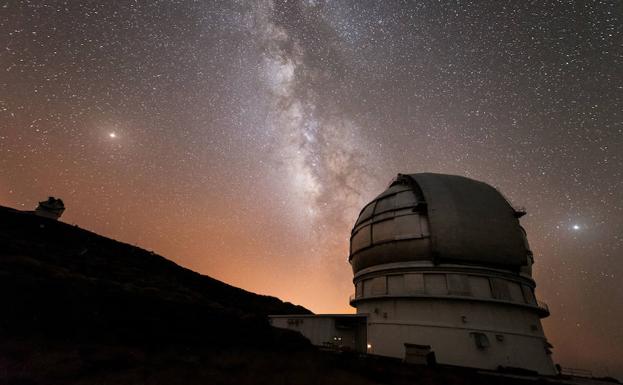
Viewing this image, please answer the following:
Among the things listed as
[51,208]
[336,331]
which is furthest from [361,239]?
[51,208]

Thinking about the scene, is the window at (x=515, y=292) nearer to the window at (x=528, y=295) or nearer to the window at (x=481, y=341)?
the window at (x=528, y=295)

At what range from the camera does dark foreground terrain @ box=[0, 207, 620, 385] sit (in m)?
9.19

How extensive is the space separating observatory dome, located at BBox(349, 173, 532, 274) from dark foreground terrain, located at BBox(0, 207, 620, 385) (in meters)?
6.35

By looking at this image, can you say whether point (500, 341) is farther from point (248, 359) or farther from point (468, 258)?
point (248, 359)

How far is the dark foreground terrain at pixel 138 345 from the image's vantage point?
9188 mm

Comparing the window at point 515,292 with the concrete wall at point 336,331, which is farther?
the concrete wall at point 336,331

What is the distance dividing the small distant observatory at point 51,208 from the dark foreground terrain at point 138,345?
58.7ft

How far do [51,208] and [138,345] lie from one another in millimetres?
34538

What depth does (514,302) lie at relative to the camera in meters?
16.3

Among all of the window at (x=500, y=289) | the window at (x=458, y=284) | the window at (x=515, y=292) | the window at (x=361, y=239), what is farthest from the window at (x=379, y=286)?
the window at (x=515, y=292)

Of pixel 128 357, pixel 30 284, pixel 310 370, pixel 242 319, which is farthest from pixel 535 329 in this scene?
pixel 30 284

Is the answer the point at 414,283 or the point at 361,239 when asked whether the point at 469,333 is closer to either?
the point at 414,283

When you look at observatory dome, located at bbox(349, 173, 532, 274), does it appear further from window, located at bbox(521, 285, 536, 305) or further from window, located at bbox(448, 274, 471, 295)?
window, located at bbox(521, 285, 536, 305)

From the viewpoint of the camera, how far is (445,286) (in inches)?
656
